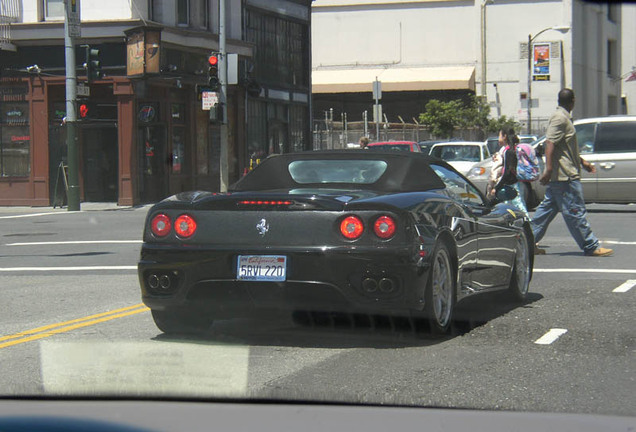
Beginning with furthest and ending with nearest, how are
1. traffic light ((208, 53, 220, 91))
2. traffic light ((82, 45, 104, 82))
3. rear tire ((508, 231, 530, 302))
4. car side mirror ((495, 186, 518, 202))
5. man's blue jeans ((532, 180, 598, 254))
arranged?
traffic light ((208, 53, 220, 91)), traffic light ((82, 45, 104, 82)), man's blue jeans ((532, 180, 598, 254)), rear tire ((508, 231, 530, 302)), car side mirror ((495, 186, 518, 202))

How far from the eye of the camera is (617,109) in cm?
7775

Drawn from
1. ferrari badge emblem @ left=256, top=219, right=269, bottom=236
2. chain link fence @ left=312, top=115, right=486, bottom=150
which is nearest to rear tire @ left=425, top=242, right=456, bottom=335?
ferrari badge emblem @ left=256, top=219, right=269, bottom=236

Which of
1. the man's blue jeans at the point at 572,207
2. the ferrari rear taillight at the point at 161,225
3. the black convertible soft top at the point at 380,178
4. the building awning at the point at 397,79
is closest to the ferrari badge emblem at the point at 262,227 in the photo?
the ferrari rear taillight at the point at 161,225

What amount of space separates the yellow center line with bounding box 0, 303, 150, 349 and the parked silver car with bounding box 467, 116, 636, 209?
13084 millimetres

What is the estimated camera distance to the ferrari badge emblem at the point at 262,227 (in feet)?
22.9

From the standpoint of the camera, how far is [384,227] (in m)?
6.85

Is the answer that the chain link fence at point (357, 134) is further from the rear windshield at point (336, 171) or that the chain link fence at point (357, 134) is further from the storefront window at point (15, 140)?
the rear windshield at point (336, 171)

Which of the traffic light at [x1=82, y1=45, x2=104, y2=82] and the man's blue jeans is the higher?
the traffic light at [x1=82, y1=45, x2=104, y2=82]

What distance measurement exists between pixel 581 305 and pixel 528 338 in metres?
1.62

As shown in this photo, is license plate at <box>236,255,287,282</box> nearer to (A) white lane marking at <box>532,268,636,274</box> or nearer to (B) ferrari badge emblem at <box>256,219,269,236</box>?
(B) ferrari badge emblem at <box>256,219,269,236</box>

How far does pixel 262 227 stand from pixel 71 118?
19.4 metres

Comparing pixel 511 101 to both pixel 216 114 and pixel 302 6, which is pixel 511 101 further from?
pixel 216 114

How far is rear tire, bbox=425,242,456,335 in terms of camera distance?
7.02 m

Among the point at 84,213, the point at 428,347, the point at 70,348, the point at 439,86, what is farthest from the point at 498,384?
the point at 439,86
